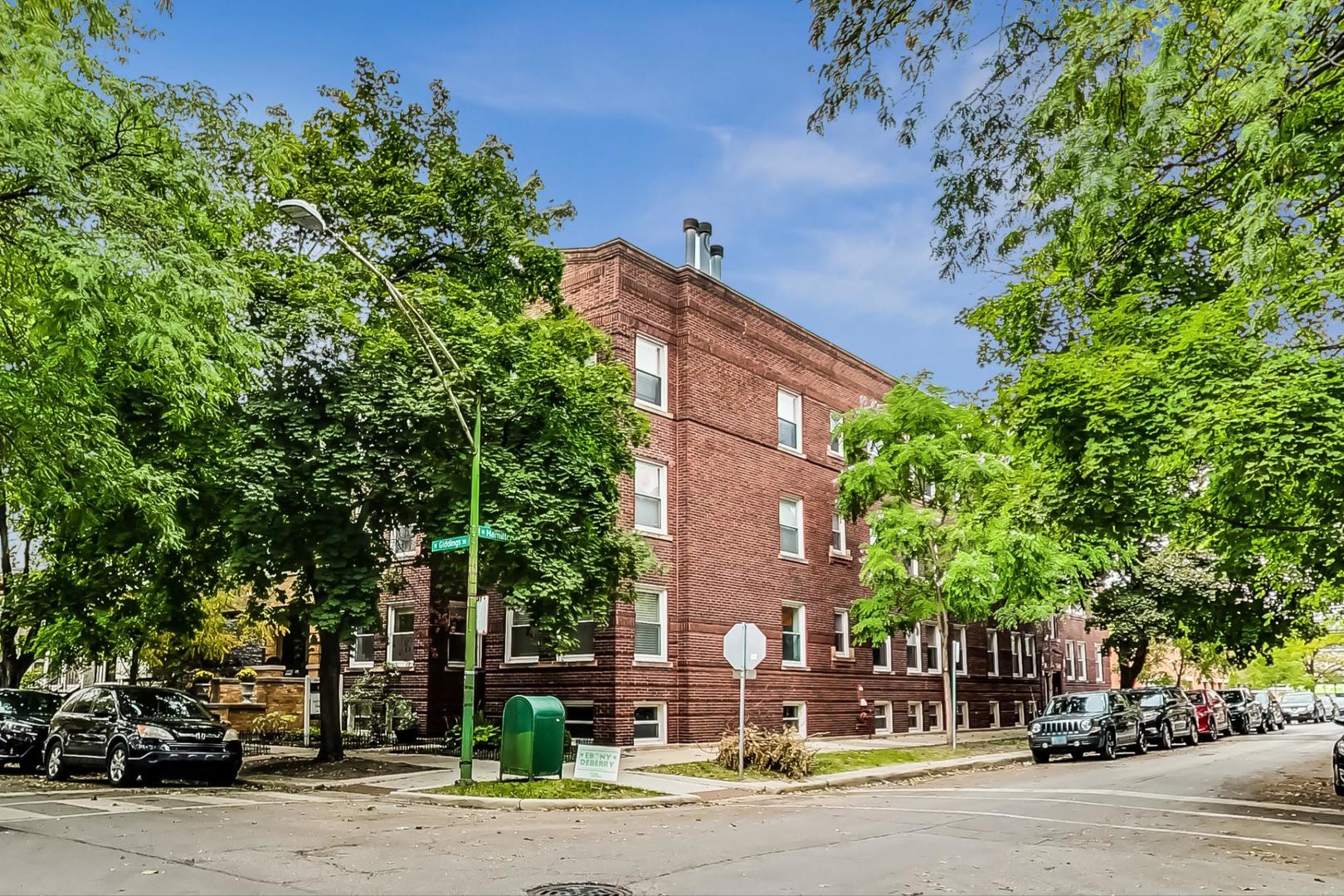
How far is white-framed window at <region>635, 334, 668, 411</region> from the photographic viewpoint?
85.4 ft

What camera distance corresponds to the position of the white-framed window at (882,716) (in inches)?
1299

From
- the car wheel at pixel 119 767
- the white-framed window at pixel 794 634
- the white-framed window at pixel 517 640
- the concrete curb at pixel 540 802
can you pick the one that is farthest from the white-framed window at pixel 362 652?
the concrete curb at pixel 540 802

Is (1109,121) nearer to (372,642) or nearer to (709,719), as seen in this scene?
(709,719)

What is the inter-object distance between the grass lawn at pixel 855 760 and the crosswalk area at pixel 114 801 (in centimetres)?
658

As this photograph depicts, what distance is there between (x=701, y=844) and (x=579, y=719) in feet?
46.9

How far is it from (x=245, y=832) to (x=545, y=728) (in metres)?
5.93

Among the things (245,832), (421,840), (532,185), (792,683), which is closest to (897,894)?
(421,840)

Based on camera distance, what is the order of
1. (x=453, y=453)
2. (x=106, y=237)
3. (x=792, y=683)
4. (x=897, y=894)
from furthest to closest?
(x=792, y=683)
(x=453, y=453)
(x=106, y=237)
(x=897, y=894)

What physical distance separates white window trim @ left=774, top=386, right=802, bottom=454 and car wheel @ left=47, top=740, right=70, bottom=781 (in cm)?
1821

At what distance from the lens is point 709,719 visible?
25750 millimetres

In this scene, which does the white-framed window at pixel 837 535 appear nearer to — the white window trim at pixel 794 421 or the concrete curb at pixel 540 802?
the white window trim at pixel 794 421

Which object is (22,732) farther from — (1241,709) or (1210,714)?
(1241,709)

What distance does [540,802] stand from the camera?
49.3ft

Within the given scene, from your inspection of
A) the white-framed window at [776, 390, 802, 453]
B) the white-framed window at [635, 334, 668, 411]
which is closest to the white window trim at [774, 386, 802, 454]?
the white-framed window at [776, 390, 802, 453]
